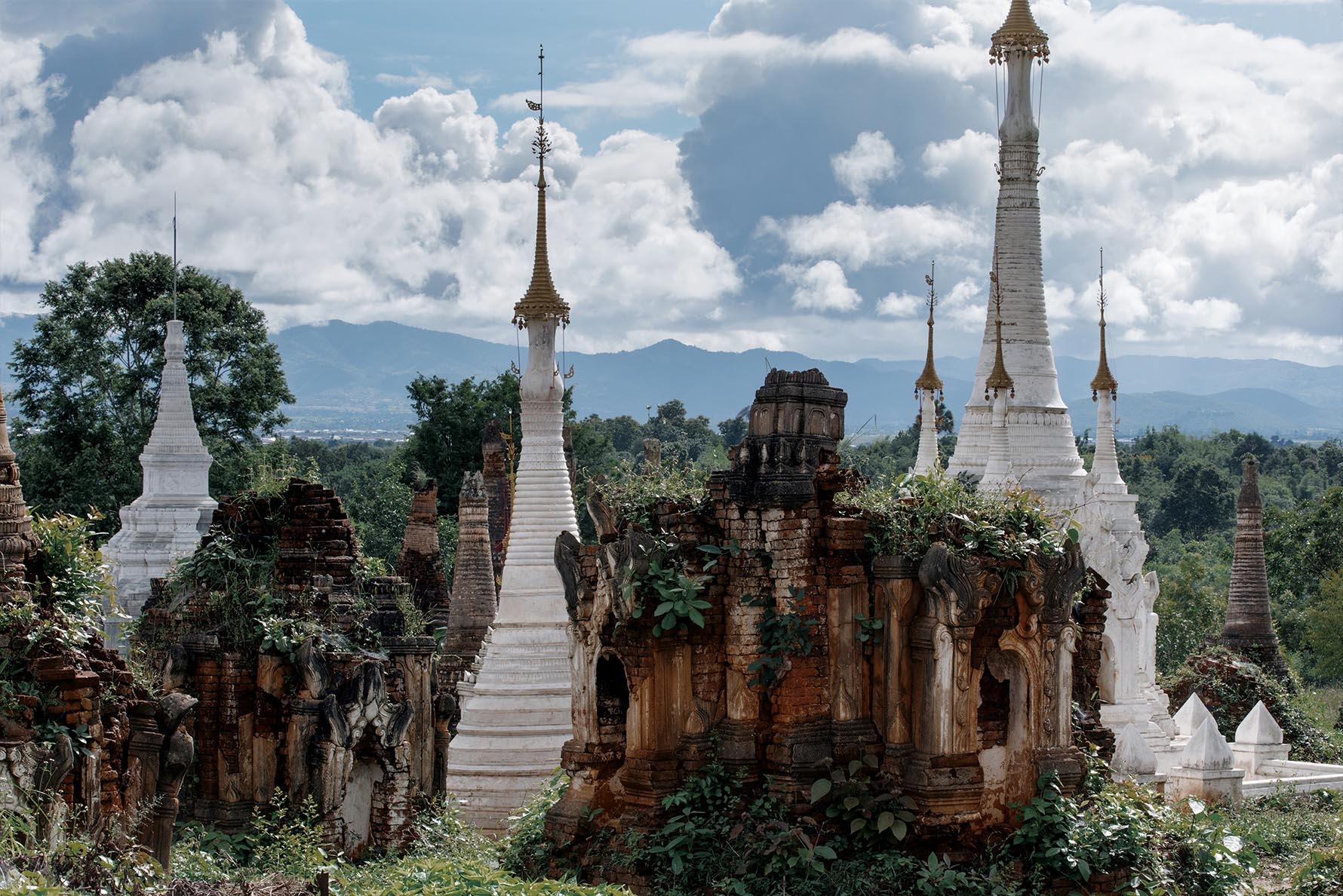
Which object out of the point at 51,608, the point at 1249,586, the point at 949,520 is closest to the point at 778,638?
the point at 949,520

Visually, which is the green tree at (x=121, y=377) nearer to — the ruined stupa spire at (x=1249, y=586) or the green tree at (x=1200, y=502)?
the ruined stupa spire at (x=1249, y=586)

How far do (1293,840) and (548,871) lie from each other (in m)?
13.6

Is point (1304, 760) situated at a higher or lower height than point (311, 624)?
lower

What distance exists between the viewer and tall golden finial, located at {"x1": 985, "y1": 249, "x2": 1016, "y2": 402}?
30047 mm

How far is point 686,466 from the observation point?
16.5 meters

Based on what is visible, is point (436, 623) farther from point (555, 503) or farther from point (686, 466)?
point (686, 466)

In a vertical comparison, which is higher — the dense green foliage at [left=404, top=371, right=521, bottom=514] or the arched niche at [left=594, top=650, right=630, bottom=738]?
the dense green foliage at [left=404, top=371, right=521, bottom=514]

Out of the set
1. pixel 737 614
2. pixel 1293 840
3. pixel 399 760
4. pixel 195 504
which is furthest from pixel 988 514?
pixel 195 504

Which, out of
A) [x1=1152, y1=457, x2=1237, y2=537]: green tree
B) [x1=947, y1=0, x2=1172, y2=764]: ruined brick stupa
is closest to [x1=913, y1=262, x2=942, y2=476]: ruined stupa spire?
[x1=947, y1=0, x2=1172, y2=764]: ruined brick stupa

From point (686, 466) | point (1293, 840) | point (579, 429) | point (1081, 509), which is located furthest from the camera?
point (579, 429)

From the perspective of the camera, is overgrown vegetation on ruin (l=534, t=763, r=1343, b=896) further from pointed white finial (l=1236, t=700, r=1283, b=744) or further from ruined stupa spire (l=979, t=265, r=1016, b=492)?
pointed white finial (l=1236, t=700, r=1283, b=744)

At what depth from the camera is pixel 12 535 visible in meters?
13.2

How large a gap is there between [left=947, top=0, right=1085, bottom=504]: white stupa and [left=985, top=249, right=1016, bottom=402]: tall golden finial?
15 cm

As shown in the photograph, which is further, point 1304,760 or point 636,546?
point 1304,760
